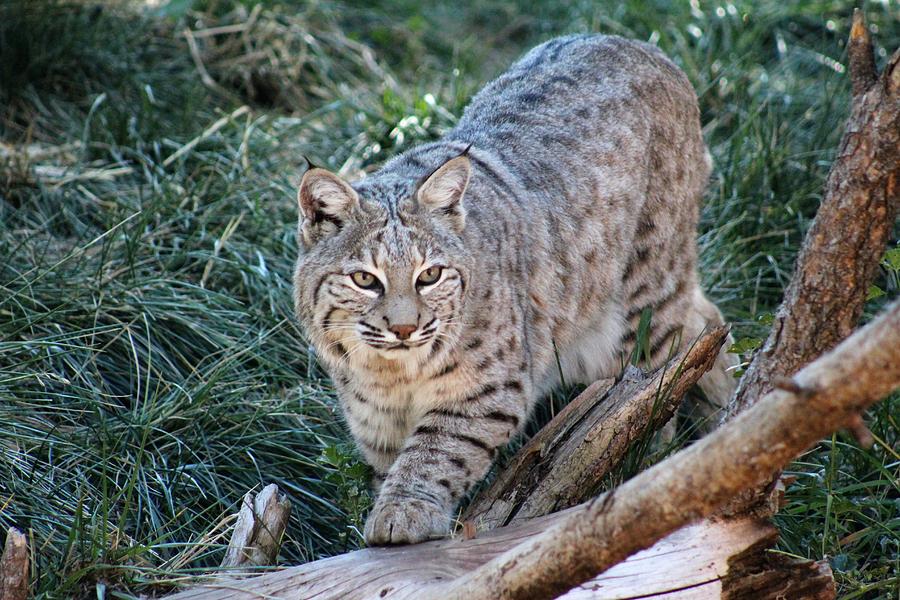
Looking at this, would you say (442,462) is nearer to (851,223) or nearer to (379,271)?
(379,271)

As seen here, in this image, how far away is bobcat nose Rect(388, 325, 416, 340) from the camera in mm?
3855

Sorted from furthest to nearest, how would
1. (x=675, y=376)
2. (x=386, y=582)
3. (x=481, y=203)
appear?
(x=481, y=203) < (x=675, y=376) < (x=386, y=582)

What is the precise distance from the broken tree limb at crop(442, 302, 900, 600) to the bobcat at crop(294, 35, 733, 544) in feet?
3.76

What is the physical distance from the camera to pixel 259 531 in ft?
12.3

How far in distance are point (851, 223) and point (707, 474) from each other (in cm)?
89

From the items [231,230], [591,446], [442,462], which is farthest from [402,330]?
[231,230]

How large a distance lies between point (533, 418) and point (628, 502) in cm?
279

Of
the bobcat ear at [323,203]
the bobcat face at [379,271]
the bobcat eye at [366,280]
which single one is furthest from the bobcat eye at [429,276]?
the bobcat ear at [323,203]

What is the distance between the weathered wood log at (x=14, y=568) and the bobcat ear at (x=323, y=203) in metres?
1.58

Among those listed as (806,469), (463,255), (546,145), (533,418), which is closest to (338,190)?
(463,255)

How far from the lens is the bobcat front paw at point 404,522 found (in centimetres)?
371

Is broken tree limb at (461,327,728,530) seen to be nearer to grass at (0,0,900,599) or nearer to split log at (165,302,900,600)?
grass at (0,0,900,599)

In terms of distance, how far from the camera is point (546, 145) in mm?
4852

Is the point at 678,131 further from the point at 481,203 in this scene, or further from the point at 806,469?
the point at 806,469
